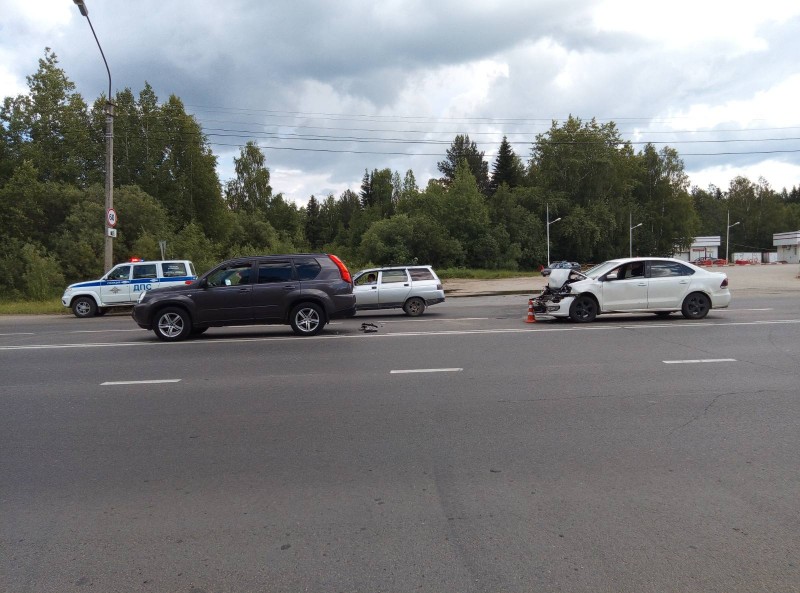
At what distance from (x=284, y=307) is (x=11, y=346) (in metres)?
5.86

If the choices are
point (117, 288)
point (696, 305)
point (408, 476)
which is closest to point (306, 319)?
point (408, 476)

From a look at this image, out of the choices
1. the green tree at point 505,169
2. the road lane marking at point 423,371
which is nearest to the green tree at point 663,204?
the green tree at point 505,169

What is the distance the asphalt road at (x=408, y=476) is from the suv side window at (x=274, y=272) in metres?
3.90

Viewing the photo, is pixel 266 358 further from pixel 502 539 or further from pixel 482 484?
pixel 502 539

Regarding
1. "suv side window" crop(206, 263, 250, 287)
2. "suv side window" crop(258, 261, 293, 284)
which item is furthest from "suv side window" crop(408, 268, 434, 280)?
"suv side window" crop(206, 263, 250, 287)

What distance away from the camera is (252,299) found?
12.7 metres

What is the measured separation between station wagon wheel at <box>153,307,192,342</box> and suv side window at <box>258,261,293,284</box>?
1.81m

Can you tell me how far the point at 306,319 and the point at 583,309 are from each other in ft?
21.9

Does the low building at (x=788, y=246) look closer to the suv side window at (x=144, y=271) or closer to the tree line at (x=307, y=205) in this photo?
the tree line at (x=307, y=205)

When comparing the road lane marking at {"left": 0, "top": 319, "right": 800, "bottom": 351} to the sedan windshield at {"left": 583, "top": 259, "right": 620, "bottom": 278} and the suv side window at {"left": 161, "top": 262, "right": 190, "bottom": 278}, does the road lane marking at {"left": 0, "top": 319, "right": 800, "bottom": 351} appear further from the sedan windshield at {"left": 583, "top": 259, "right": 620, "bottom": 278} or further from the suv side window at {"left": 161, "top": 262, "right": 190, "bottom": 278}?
the suv side window at {"left": 161, "top": 262, "right": 190, "bottom": 278}

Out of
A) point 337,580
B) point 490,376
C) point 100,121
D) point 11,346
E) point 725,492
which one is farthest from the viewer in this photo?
point 100,121

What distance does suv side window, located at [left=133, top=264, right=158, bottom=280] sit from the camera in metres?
21.2

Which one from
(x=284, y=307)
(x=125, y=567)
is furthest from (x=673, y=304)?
(x=125, y=567)

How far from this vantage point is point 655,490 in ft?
13.6
